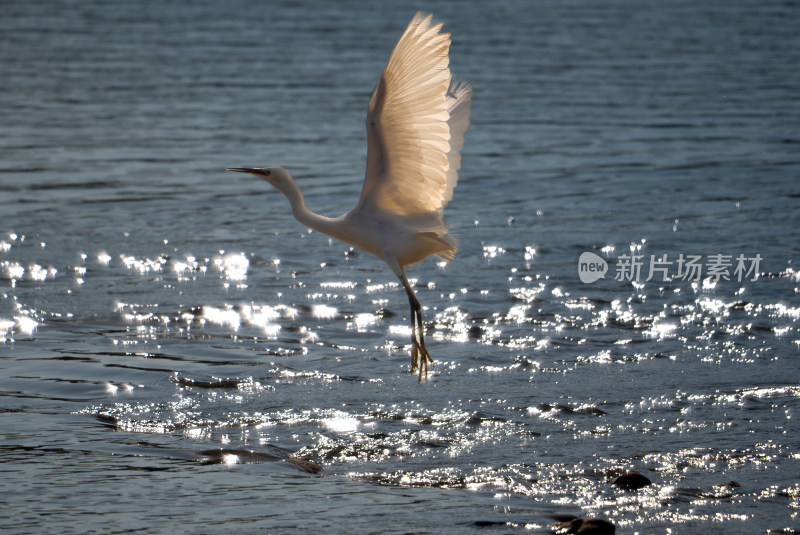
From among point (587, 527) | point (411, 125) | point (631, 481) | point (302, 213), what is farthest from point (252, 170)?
point (587, 527)

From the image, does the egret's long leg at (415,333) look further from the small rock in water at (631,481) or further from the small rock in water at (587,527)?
the small rock in water at (587,527)

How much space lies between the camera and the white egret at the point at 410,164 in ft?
22.9

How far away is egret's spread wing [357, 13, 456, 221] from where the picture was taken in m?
6.95

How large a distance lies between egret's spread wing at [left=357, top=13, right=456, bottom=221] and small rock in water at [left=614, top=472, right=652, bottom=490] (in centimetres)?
232

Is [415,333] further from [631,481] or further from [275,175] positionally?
[631,481]

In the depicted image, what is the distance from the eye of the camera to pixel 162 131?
1798cm

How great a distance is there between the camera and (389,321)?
31.9ft

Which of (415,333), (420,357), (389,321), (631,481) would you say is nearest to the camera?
(631,481)

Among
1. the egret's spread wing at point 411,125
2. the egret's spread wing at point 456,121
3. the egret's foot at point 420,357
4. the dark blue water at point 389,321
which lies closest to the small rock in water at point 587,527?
the dark blue water at point 389,321

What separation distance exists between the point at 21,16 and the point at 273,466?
2916 cm

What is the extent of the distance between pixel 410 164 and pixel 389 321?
8.09 feet

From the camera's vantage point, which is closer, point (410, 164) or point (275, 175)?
point (410, 164)

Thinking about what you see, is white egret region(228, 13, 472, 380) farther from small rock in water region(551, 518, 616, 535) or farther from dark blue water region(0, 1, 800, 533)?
small rock in water region(551, 518, 616, 535)

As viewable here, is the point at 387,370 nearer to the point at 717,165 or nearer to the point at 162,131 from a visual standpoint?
the point at 717,165
